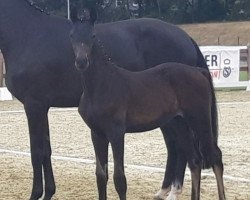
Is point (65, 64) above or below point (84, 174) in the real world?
above

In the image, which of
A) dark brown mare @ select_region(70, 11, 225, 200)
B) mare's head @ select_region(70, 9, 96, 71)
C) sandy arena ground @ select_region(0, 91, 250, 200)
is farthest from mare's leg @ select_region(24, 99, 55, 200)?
mare's head @ select_region(70, 9, 96, 71)

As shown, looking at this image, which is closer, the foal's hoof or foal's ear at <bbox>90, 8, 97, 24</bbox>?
foal's ear at <bbox>90, 8, 97, 24</bbox>

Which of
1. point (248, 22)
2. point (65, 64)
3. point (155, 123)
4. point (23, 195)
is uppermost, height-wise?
point (65, 64)

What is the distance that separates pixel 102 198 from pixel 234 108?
10232mm

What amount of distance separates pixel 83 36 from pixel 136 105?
2.70 ft

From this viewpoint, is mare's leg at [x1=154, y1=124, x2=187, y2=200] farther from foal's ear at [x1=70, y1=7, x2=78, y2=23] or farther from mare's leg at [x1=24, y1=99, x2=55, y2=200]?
foal's ear at [x1=70, y1=7, x2=78, y2=23]

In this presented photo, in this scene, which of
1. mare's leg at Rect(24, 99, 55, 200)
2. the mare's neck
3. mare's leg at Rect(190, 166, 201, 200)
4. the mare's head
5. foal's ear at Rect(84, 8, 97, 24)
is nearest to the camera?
the mare's head

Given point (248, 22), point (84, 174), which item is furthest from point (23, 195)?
point (248, 22)

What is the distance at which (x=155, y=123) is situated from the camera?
6152 millimetres

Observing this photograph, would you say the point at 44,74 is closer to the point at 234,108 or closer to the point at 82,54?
the point at 82,54

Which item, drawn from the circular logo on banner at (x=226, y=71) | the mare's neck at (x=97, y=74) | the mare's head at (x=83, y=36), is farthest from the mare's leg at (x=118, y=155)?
the circular logo on banner at (x=226, y=71)

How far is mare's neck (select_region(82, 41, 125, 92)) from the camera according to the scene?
5918 mm

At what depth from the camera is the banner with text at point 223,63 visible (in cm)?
2097

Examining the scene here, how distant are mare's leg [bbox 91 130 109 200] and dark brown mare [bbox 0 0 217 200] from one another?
0.91 metres
